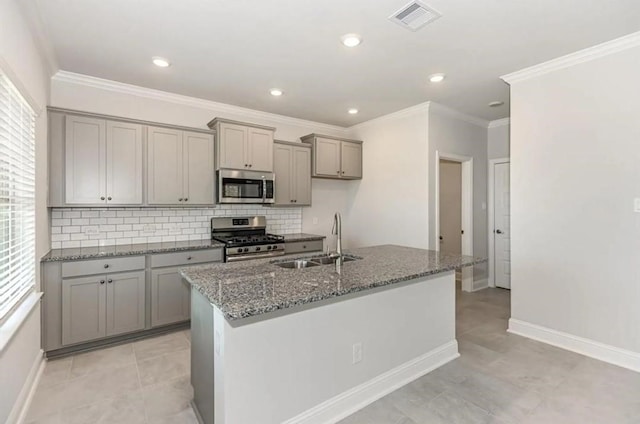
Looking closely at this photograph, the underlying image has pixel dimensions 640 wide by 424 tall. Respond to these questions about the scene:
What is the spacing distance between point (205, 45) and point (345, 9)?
121cm

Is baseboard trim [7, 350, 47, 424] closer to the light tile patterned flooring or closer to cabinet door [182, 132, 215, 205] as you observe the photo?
the light tile patterned flooring

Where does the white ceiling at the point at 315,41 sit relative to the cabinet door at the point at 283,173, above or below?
above

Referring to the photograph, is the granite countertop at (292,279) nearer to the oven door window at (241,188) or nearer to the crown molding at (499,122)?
the oven door window at (241,188)

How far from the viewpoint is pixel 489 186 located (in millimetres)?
5199

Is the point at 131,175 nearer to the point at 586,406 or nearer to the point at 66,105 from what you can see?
the point at 66,105

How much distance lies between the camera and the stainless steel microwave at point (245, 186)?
3.88m

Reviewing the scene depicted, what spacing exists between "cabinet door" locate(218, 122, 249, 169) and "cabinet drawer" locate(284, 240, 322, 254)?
3.79ft

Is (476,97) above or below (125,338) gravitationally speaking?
above

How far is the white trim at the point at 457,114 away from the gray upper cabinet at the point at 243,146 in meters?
2.14

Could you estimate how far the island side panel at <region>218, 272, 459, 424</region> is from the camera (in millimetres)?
1695

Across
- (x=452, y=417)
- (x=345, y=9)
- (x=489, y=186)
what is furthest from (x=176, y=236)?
(x=489, y=186)

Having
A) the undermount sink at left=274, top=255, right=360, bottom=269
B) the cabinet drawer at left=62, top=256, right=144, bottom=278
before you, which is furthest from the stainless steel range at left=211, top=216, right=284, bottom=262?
the undermount sink at left=274, top=255, right=360, bottom=269

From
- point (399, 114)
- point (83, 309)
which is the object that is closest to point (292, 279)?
point (83, 309)

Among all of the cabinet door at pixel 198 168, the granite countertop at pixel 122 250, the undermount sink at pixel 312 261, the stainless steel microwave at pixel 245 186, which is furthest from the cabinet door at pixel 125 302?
the undermount sink at pixel 312 261
